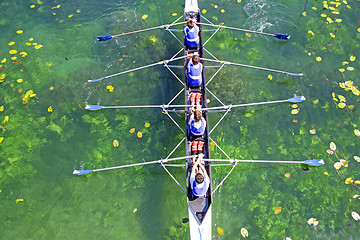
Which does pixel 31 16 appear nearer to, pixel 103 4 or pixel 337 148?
pixel 103 4

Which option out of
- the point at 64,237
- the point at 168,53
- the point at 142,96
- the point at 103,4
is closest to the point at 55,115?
the point at 142,96

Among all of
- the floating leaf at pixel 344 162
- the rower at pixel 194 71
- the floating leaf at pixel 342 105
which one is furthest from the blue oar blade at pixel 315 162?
the rower at pixel 194 71

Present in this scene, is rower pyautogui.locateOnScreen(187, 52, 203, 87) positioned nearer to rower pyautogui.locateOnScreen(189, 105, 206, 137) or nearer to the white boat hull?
rower pyautogui.locateOnScreen(189, 105, 206, 137)

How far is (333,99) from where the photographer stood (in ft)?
27.9

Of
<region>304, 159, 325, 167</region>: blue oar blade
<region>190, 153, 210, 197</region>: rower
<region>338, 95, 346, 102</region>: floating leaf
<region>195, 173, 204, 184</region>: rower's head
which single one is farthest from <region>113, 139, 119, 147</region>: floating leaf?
<region>338, 95, 346, 102</region>: floating leaf

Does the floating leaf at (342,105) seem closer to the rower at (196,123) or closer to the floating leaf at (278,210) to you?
the floating leaf at (278,210)

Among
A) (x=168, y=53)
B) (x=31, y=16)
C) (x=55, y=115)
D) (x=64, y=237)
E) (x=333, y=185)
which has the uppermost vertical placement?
(x=31, y=16)

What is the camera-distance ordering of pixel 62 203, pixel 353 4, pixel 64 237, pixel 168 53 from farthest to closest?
pixel 353 4
pixel 168 53
pixel 62 203
pixel 64 237

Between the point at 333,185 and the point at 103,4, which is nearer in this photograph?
the point at 333,185

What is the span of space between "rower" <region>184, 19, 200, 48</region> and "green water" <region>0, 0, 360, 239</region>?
3.99 feet

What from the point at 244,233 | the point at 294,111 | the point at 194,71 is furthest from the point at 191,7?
the point at 244,233

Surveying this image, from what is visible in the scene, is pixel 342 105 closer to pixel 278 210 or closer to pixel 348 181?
pixel 348 181

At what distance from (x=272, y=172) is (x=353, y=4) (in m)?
8.33

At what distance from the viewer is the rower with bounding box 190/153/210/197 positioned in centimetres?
584
